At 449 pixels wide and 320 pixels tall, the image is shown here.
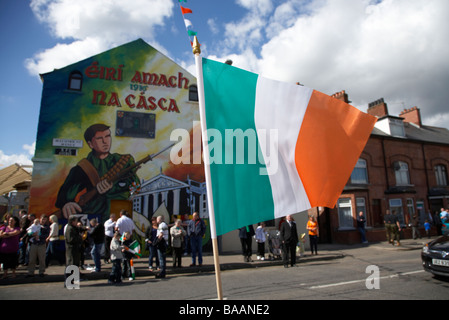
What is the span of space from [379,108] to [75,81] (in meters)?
25.3

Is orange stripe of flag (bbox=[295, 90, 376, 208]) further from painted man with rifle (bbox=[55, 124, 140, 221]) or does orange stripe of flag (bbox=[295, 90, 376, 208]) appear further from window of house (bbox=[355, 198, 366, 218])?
window of house (bbox=[355, 198, 366, 218])

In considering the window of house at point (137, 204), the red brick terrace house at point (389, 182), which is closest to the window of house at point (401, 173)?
the red brick terrace house at point (389, 182)

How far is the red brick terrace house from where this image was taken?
20875 mm

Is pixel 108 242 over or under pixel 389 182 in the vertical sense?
under

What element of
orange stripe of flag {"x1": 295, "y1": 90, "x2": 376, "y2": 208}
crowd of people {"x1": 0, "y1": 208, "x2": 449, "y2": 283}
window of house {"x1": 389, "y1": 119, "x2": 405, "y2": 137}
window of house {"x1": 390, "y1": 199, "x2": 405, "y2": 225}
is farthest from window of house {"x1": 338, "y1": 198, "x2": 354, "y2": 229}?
orange stripe of flag {"x1": 295, "y1": 90, "x2": 376, "y2": 208}

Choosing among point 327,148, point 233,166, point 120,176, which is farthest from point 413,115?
point 233,166

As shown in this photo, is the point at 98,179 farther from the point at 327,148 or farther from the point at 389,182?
the point at 389,182

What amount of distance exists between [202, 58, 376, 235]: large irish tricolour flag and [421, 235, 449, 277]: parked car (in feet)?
19.3

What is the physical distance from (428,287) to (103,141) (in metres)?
13.8

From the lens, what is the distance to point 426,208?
2488 centimetres

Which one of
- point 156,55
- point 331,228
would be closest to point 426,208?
point 331,228

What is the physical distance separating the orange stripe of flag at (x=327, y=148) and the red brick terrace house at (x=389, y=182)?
18.4 meters

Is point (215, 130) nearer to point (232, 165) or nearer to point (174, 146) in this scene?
point (232, 165)

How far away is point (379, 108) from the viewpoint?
2733 cm
